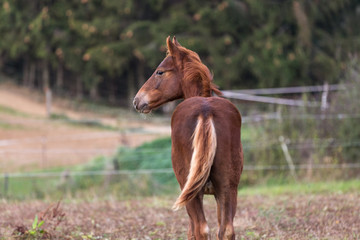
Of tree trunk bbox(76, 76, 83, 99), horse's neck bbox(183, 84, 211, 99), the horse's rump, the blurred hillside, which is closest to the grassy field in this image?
horse's neck bbox(183, 84, 211, 99)

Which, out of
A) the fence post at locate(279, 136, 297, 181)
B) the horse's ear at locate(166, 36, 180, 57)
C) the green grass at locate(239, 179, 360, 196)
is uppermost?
the horse's ear at locate(166, 36, 180, 57)

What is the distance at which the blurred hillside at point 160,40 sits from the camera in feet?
91.4

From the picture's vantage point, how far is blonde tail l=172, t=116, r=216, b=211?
3.89 metres

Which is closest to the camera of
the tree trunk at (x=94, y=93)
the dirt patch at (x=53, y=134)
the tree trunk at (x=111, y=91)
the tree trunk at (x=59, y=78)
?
the dirt patch at (x=53, y=134)

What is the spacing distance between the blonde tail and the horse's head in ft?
2.83

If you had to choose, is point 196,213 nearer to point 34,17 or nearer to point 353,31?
point 353,31

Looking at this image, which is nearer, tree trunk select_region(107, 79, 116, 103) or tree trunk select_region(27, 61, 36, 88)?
tree trunk select_region(107, 79, 116, 103)

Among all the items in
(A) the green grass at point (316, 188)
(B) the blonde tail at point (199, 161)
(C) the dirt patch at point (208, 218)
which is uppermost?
(B) the blonde tail at point (199, 161)

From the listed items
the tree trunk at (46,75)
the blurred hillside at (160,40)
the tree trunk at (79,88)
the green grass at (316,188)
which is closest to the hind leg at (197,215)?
the green grass at (316,188)

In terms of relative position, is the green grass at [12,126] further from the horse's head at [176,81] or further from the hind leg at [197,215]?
the hind leg at [197,215]

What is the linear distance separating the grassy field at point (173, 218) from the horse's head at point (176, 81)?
5.50 ft

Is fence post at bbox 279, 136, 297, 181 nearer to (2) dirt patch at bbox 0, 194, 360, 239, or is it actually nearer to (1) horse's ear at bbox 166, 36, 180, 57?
(2) dirt patch at bbox 0, 194, 360, 239

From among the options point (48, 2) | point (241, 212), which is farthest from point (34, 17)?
point (241, 212)

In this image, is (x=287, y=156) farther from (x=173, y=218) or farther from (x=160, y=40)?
(x=160, y=40)
